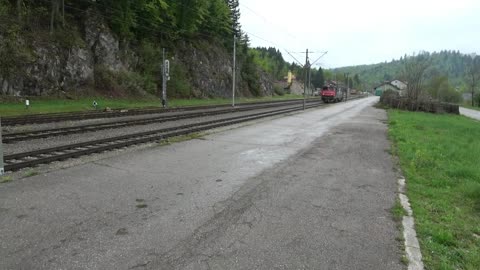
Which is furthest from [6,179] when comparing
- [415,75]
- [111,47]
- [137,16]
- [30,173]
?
[415,75]

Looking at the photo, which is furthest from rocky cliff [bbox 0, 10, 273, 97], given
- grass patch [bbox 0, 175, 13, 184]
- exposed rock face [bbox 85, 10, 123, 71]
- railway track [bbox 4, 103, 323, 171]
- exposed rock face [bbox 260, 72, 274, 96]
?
exposed rock face [bbox 260, 72, 274, 96]

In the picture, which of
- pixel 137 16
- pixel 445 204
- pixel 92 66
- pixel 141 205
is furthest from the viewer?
pixel 137 16

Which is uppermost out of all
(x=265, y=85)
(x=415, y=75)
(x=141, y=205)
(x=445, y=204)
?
(x=415, y=75)

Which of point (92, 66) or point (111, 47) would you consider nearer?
point (92, 66)

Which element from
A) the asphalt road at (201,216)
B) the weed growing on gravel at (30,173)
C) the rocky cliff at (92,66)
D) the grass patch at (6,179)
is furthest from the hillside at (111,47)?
the asphalt road at (201,216)

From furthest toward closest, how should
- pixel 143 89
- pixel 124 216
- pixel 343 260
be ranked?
pixel 143 89
pixel 124 216
pixel 343 260

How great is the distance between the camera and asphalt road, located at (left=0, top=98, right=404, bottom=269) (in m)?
4.46

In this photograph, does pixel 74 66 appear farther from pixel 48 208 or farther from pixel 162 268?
pixel 162 268

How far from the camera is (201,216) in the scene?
19.4 feet

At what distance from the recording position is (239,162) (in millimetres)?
10539

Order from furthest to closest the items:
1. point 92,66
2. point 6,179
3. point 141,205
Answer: point 92,66 < point 6,179 < point 141,205

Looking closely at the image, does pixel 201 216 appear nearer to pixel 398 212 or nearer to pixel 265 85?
pixel 398 212

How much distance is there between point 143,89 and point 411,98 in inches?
1294

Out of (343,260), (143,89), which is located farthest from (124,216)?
(143,89)
